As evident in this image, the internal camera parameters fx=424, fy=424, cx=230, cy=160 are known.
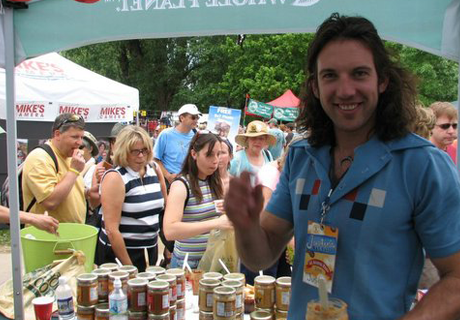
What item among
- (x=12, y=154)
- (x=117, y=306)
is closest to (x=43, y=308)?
(x=117, y=306)

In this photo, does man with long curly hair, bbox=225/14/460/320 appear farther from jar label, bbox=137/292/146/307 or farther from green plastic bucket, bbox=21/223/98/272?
green plastic bucket, bbox=21/223/98/272

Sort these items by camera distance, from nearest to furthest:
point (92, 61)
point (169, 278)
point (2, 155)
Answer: point (169, 278), point (2, 155), point (92, 61)

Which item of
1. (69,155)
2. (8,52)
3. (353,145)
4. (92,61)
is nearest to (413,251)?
(353,145)

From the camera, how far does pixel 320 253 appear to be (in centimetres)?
138

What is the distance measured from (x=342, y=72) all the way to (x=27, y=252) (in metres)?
2.36

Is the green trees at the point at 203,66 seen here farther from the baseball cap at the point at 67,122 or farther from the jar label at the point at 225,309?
the jar label at the point at 225,309

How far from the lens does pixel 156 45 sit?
32875 millimetres

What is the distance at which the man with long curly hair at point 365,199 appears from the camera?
4.03 feet

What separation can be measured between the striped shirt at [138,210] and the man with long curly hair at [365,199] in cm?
193

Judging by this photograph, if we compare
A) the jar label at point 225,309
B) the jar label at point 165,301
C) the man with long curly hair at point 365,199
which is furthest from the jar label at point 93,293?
the man with long curly hair at point 365,199

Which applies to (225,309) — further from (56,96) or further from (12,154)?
(56,96)

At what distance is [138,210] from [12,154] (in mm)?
1054

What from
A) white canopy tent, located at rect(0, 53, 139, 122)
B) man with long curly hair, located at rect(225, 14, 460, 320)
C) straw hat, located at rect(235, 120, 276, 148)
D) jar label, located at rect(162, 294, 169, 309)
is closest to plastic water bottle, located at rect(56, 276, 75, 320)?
jar label, located at rect(162, 294, 169, 309)

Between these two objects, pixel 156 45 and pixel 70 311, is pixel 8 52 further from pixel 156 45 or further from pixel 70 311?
pixel 156 45
